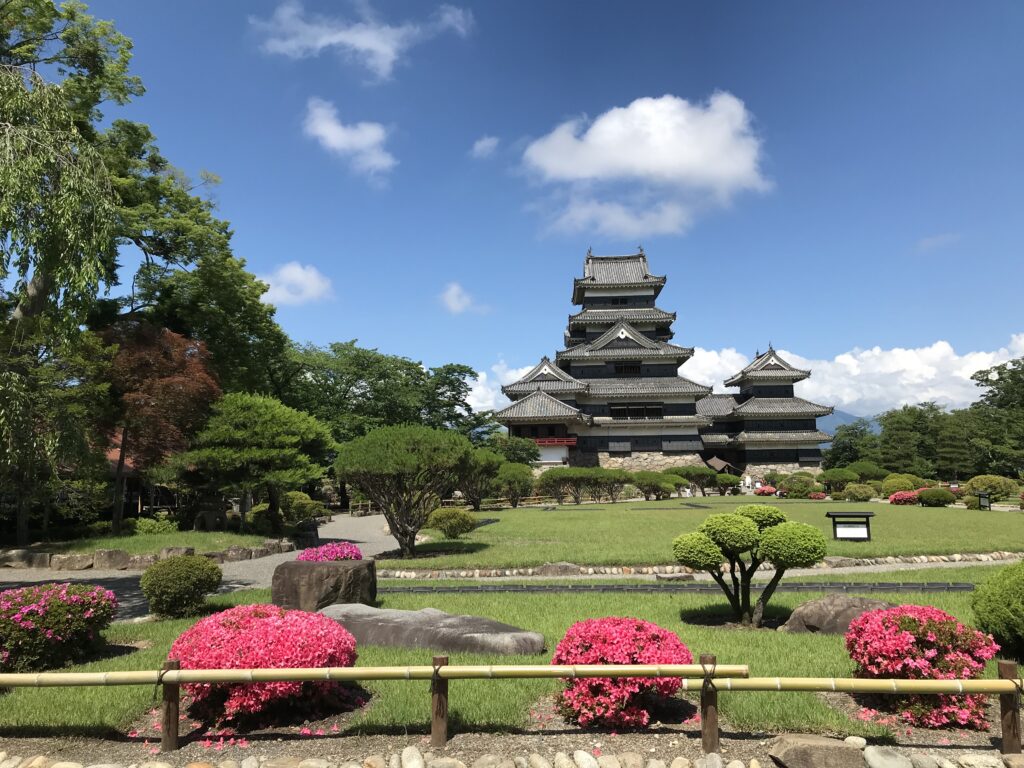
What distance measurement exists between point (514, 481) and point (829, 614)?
93.2 ft

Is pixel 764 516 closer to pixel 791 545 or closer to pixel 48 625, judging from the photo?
pixel 791 545

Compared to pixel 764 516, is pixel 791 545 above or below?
below

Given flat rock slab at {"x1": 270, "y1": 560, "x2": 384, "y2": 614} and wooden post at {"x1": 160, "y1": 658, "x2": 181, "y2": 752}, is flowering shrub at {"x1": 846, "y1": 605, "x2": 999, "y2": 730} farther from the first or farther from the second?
flat rock slab at {"x1": 270, "y1": 560, "x2": 384, "y2": 614}

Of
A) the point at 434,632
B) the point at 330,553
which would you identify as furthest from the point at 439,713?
the point at 330,553

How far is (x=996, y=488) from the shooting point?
112 feet

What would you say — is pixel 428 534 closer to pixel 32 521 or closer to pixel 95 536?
pixel 95 536

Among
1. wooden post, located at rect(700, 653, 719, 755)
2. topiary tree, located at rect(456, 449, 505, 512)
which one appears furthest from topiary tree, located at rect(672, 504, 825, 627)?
topiary tree, located at rect(456, 449, 505, 512)

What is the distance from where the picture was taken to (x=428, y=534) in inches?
950

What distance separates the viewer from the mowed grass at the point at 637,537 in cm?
1597

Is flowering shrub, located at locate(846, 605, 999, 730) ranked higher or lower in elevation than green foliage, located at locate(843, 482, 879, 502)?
higher

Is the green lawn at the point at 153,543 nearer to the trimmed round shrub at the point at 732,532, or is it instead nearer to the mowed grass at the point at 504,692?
the mowed grass at the point at 504,692

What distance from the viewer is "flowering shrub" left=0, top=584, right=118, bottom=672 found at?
6.73 meters

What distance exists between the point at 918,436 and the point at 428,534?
4523 centimetres

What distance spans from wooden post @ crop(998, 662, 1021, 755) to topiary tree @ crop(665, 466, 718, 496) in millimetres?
38858
